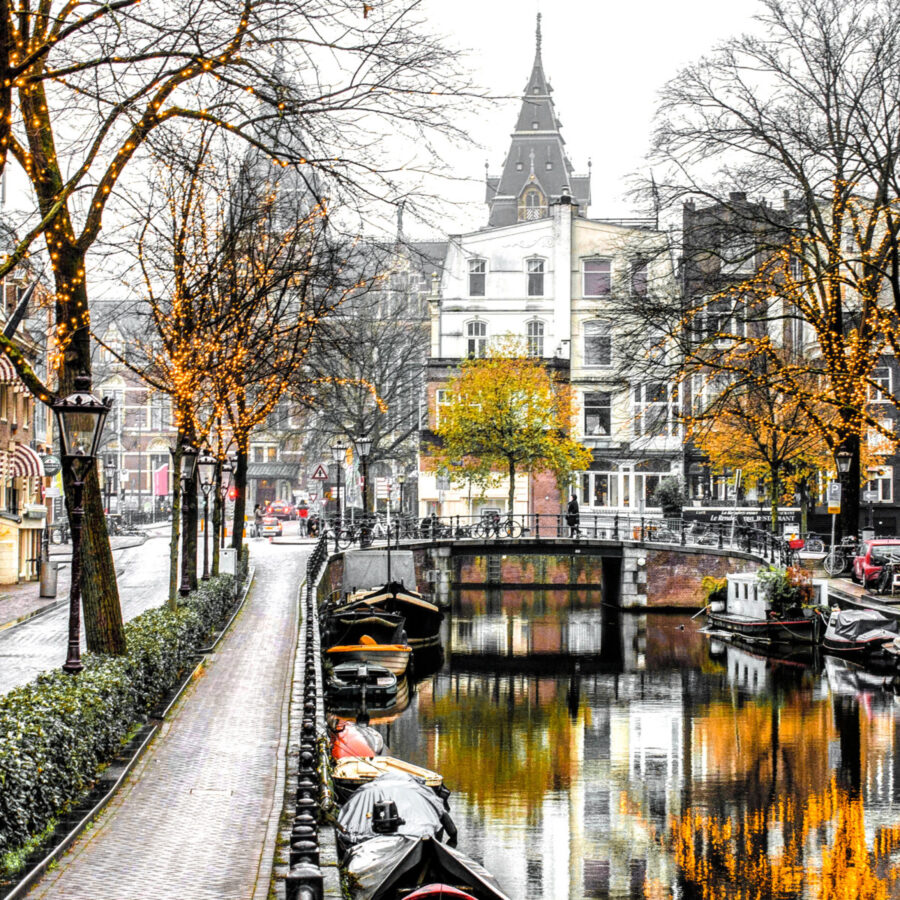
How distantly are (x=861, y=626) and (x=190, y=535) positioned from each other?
60.3 ft

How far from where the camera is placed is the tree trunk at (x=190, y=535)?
2858cm

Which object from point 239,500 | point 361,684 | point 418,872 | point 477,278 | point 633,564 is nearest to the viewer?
point 418,872

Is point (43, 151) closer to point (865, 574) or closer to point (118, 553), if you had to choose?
point (865, 574)

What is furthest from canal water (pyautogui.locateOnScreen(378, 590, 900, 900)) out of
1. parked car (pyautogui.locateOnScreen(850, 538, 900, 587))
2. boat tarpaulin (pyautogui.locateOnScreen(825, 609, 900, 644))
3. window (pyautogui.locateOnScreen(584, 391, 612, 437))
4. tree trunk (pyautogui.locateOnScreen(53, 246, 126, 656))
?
window (pyautogui.locateOnScreen(584, 391, 612, 437))

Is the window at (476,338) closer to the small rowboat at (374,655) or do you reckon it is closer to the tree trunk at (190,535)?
the small rowboat at (374,655)

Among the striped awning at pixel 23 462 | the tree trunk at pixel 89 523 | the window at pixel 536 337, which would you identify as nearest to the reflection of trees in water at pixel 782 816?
the tree trunk at pixel 89 523

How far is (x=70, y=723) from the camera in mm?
12586

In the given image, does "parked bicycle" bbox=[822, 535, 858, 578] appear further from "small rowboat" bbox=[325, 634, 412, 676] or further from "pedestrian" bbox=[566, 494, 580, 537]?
"small rowboat" bbox=[325, 634, 412, 676]

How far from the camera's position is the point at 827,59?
3575 cm

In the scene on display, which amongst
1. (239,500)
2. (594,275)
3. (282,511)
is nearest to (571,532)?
(594,275)

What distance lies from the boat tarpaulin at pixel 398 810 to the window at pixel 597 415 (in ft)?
162

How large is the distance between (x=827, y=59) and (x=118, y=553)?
30.7m

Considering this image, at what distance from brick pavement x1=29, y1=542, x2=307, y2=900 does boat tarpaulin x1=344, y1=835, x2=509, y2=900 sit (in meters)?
1.42

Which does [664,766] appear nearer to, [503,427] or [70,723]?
[70,723]
